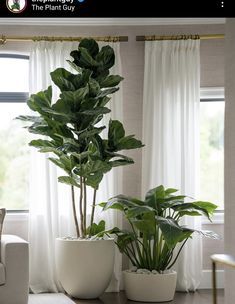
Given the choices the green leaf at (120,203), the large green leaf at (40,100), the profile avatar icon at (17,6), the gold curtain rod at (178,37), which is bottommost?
the green leaf at (120,203)

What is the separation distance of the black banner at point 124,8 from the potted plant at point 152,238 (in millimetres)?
3444

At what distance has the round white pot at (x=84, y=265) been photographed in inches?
276

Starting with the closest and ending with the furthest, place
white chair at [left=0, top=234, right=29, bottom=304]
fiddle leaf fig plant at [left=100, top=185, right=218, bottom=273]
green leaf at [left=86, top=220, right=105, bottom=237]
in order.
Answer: white chair at [left=0, top=234, right=29, bottom=304]
fiddle leaf fig plant at [left=100, top=185, right=218, bottom=273]
green leaf at [left=86, top=220, right=105, bottom=237]

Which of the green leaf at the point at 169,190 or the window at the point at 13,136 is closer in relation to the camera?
the green leaf at the point at 169,190

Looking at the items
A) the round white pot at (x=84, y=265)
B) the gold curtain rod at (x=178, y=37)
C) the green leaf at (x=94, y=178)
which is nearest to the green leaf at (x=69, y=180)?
the green leaf at (x=94, y=178)

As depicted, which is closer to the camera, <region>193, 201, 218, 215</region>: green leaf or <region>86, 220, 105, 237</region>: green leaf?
<region>193, 201, 218, 215</region>: green leaf

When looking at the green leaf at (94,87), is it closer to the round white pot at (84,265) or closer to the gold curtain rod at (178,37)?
the gold curtain rod at (178,37)

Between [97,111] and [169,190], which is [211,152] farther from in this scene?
[97,111]

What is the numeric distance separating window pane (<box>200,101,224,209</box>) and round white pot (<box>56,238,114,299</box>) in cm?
159

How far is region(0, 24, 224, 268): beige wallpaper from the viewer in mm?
7926

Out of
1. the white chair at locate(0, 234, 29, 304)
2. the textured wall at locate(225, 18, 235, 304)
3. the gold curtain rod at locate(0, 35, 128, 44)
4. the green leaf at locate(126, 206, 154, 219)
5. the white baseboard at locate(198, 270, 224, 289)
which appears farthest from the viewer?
the white baseboard at locate(198, 270, 224, 289)

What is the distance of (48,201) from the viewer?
7578 mm

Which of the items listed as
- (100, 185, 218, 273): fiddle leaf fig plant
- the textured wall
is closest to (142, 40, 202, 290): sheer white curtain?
(100, 185, 218, 273): fiddle leaf fig plant

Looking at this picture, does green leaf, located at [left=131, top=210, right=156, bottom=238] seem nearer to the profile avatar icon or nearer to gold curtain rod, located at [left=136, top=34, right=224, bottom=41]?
gold curtain rod, located at [left=136, top=34, right=224, bottom=41]
